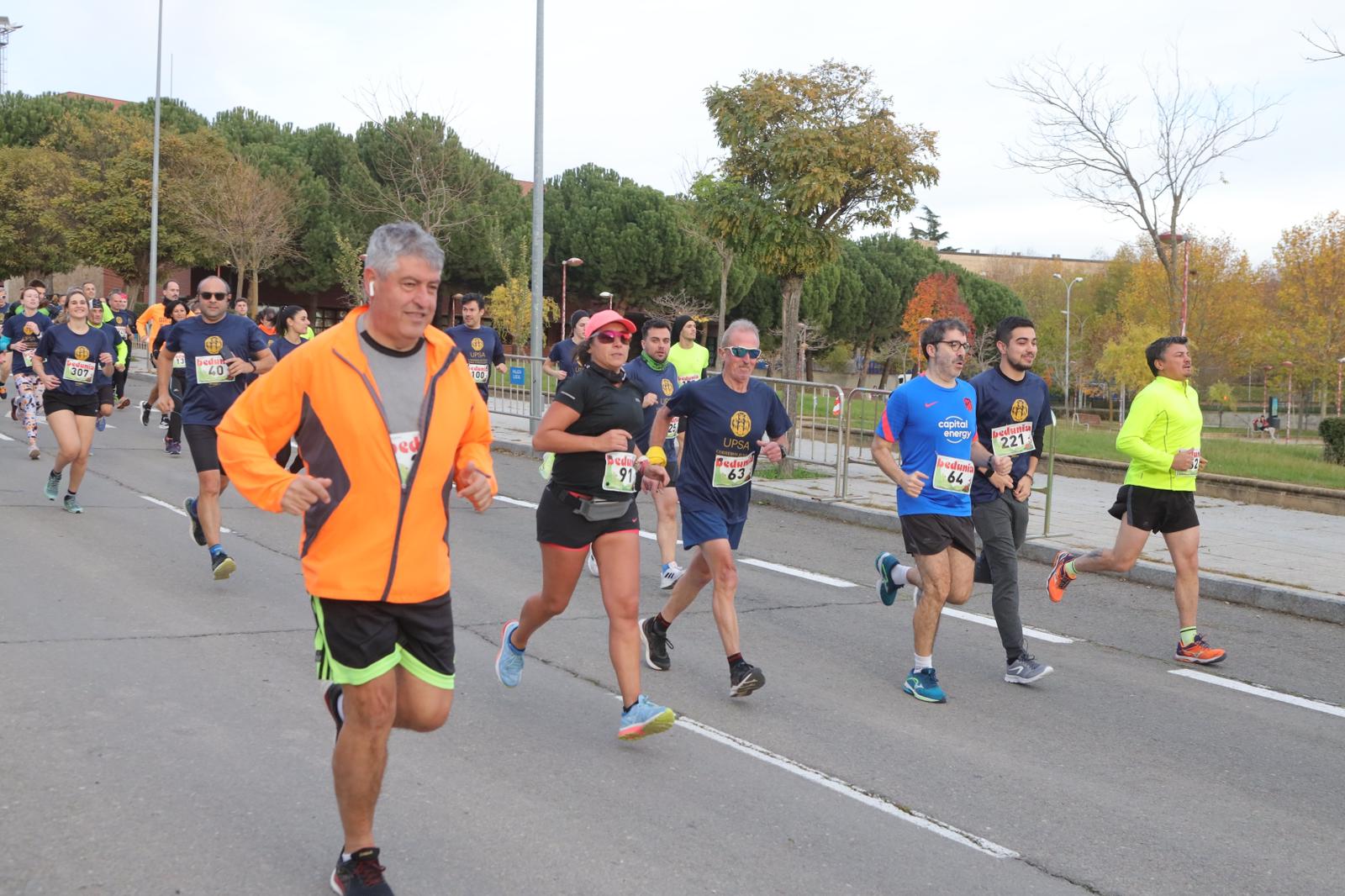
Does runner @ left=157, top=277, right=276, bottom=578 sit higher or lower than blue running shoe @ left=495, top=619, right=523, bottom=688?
higher

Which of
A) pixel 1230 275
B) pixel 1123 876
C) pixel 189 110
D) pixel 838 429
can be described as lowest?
pixel 1123 876

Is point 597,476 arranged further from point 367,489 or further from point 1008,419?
point 1008,419

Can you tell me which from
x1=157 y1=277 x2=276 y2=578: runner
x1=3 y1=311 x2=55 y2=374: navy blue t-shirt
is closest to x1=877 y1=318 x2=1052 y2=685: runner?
x1=157 y1=277 x2=276 y2=578: runner

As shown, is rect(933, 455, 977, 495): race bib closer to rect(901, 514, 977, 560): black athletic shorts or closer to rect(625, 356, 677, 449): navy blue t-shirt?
rect(901, 514, 977, 560): black athletic shorts

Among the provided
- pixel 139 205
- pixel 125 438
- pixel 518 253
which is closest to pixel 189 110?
pixel 139 205

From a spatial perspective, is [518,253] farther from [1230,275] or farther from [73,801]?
[73,801]

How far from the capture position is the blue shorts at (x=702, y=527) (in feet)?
20.5

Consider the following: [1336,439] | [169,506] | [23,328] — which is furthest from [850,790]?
[1336,439]

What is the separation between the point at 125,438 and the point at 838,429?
9897 millimetres

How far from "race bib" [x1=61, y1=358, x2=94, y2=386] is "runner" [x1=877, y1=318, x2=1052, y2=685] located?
7595 millimetres

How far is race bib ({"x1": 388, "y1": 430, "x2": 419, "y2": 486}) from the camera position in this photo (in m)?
3.50

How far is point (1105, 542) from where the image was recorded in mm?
11328

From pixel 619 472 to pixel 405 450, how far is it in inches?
81.7

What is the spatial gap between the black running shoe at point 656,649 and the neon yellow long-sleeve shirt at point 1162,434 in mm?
2926
